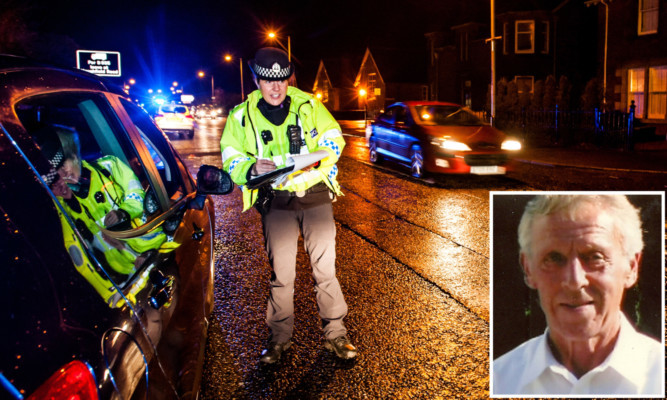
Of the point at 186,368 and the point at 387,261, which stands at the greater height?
the point at 186,368

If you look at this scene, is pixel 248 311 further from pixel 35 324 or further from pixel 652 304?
pixel 35 324

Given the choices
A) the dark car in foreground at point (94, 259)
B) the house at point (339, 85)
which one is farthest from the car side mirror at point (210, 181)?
the house at point (339, 85)

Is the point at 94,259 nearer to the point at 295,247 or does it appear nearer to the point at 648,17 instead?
the point at 295,247

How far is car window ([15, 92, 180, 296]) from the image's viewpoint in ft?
7.49

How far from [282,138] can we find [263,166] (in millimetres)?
332

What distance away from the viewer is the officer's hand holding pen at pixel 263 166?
3.35 metres

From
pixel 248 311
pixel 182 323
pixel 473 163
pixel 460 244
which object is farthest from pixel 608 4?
pixel 182 323

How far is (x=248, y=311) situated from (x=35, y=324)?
3538 mm

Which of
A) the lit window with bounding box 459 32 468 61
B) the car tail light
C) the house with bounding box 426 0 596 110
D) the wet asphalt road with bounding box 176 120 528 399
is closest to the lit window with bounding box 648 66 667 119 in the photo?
the house with bounding box 426 0 596 110

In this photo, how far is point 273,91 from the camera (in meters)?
3.55

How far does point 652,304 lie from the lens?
2590 mm

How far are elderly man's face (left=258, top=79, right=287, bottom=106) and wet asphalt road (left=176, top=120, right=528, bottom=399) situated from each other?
5.52 feet

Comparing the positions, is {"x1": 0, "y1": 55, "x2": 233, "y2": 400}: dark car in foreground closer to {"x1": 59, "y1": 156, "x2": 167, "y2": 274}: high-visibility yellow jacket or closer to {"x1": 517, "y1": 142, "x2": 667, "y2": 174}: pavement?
{"x1": 59, "y1": 156, "x2": 167, "y2": 274}: high-visibility yellow jacket

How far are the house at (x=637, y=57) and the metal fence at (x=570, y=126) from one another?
2.82m
